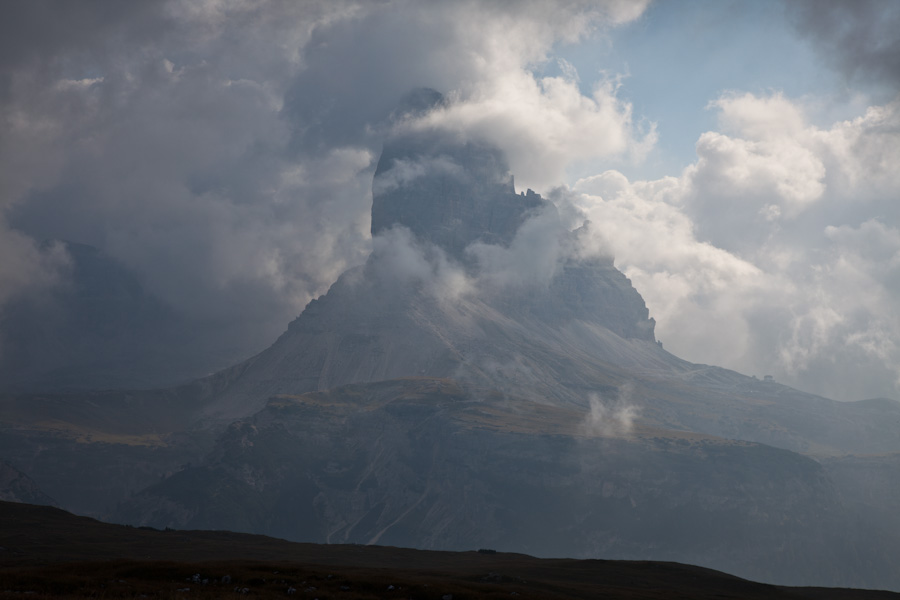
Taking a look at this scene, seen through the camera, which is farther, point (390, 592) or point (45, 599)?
point (390, 592)

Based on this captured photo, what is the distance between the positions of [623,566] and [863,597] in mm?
51214

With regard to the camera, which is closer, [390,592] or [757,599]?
[390,592]

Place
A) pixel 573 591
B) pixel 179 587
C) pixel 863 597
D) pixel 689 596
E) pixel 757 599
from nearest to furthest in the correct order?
pixel 179 587 → pixel 573 591 → pixel 689 596 → pixel 757 599 → pixel 863 597

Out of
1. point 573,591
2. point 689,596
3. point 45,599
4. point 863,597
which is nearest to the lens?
point 45,599

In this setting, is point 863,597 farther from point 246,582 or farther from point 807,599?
point 246,582

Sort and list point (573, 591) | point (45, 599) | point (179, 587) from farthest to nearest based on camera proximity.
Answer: point (573, 591)
point (179, 587)
point (45, 599)

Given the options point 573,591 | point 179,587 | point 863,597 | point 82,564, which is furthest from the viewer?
point 863,597

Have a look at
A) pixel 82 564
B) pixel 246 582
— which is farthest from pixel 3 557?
pixel 246 582

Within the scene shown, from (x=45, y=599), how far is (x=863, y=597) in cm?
16068

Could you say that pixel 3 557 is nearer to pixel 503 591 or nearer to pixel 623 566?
pixel 503 591

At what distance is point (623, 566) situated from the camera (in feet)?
602

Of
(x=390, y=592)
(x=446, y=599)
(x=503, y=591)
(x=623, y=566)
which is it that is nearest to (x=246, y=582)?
(x=390, y=592)

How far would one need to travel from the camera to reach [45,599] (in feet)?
219

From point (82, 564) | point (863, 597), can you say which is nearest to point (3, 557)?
point (82, 564)
